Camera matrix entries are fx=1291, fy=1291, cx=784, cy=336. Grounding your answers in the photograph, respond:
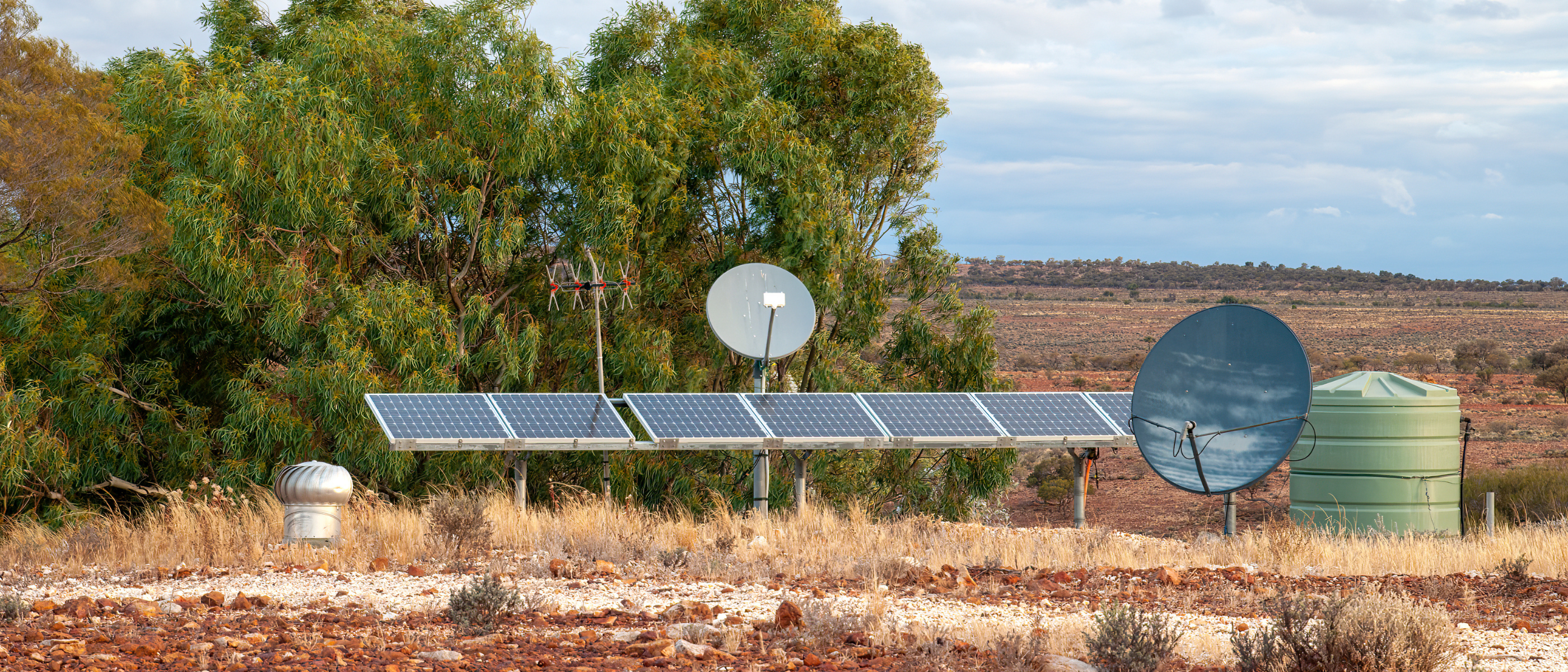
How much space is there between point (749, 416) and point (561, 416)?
1915 millimetres

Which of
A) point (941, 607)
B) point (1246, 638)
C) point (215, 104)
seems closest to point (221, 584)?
point (941, 607)

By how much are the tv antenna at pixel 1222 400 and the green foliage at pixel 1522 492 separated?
12252 mm

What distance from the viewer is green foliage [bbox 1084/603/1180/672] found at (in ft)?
18.5

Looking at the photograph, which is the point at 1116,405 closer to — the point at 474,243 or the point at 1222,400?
the point at 1222,400

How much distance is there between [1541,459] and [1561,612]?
26.8 metres

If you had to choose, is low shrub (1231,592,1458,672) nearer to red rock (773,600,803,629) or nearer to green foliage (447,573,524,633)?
red rock (773,600,803,629)

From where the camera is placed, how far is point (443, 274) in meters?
16.7

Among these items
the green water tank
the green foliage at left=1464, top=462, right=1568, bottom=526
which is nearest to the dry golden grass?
the green water tank

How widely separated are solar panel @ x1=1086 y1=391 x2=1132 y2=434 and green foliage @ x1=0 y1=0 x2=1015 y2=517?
9.68 feet

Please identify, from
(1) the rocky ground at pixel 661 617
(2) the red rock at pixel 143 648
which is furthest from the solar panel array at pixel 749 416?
(2) the red rock at pixel 143 648

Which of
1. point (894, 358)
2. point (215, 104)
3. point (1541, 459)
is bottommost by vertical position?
point (1541, 459)

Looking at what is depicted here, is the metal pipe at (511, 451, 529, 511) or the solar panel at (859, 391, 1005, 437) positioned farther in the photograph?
the solar panel at (859, 391, 1005, 437)

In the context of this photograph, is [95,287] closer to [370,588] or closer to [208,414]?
[208,414]

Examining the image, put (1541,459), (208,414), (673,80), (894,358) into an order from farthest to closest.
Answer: (1541,459)
(894,358)
(673,80)
(208,414)
